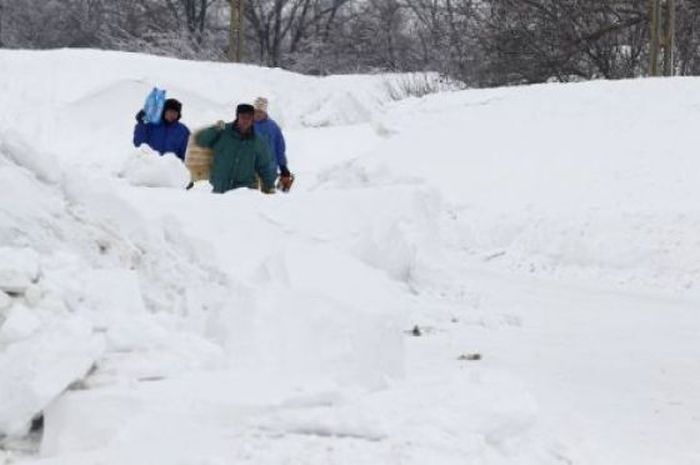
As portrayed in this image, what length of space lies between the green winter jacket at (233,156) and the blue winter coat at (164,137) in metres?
0.67

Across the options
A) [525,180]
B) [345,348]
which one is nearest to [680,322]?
[345,348]

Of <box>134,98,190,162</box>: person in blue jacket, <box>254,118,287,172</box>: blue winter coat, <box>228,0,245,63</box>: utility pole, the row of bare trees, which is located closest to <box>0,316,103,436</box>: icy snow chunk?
<box>134,98,190,162</box>: person in blue jacket

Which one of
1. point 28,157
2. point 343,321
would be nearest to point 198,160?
point 28,157

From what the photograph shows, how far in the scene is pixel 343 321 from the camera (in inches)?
193

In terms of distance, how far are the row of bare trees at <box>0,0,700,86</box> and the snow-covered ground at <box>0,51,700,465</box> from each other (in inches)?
496

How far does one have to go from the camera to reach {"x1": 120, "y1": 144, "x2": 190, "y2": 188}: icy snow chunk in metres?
8.34

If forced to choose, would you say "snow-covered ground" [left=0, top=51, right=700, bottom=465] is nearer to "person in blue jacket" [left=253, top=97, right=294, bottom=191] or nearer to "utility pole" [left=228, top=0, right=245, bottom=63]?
"person in blue jacket" [left=253, top=97, right=294, bottom=191]

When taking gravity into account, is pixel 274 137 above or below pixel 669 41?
below

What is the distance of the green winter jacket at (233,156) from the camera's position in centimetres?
898

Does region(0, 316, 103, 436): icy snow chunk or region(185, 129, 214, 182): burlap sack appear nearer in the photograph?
region(0, 316, 103, 436): icy snow chunk

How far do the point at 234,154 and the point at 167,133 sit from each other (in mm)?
1073

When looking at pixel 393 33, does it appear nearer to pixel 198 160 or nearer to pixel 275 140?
pixel 275 140

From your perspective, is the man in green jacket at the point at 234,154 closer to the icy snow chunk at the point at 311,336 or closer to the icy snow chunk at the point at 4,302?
the icy snow chunk at the point at 311,336

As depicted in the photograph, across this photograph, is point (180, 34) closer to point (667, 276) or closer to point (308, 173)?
point (308, 173)
